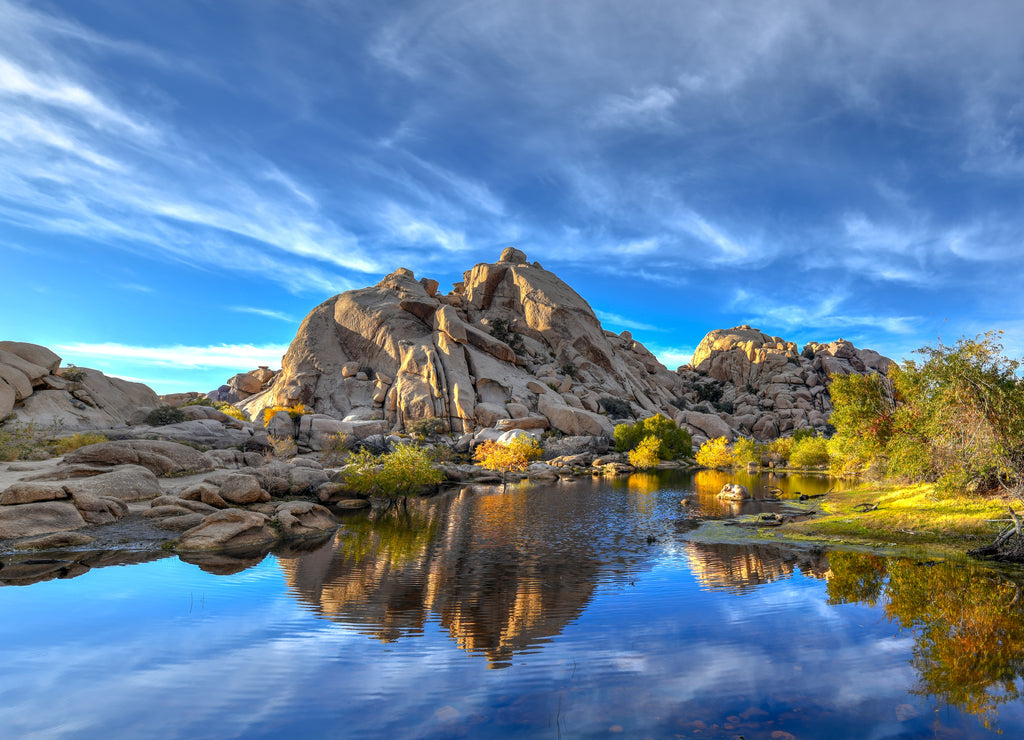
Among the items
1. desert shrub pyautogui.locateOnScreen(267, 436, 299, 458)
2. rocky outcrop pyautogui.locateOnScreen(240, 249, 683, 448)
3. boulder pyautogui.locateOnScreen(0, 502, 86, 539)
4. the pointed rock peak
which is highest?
the pointed rock peak

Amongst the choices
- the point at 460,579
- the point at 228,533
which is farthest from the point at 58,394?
the point at 460,579

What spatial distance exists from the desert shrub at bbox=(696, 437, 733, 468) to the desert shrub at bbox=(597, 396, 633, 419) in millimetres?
24555

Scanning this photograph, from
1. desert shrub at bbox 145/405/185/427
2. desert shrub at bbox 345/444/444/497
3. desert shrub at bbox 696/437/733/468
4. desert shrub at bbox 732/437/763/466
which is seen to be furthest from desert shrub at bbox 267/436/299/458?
desert shrub at bbox 732/437/763/466

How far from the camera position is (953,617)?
14070 mm

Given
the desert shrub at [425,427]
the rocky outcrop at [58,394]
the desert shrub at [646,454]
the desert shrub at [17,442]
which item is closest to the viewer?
the desert shrub at [17,442]

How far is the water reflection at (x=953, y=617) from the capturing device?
33.6ft

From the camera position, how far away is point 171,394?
→ 113875mm

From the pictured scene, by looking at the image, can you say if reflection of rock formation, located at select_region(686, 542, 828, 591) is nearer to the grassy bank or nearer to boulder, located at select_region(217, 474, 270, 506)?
the grassy bank

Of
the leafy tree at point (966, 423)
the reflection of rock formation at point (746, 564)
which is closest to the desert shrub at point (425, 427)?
the reflection of rock formation at point (746, 564)

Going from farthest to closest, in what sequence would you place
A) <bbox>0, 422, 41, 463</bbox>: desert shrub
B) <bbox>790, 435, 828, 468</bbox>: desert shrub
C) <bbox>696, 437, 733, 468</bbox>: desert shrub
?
<bbox>696, 437, 733, 468</bbox>: desert shrub → <bbox>790, 435, 828, 468</bbox>: desert shrub → <bbox>0, 422, 41, 463</bbox>: desert shrub

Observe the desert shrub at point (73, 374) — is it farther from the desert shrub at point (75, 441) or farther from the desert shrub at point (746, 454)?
the desert shrub at point (746, 454)

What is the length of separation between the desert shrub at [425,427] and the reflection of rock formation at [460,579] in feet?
163

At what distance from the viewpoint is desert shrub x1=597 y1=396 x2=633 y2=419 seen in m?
106

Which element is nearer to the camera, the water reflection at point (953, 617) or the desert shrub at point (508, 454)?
the water reflection at point (953, 617)
